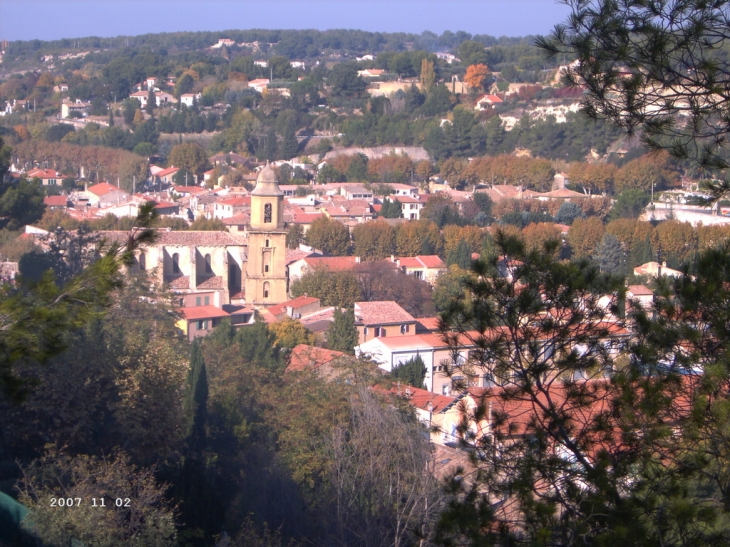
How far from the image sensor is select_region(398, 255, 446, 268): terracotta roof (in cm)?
2969

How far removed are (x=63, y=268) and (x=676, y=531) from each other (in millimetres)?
18439

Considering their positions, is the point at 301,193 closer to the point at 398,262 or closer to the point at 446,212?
the point at 446,212

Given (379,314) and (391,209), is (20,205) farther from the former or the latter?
(391,209)

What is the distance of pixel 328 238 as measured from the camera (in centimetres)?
3303

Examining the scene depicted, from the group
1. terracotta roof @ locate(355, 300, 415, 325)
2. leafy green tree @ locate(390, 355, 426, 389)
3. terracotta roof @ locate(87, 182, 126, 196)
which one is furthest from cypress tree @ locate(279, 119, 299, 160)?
leafy green tree @ locate(390, 355, 426, 389)

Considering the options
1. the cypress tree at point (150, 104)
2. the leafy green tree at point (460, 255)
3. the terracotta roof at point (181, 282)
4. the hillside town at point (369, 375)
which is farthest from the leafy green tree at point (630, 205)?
the cypress tree at point (150, 104)

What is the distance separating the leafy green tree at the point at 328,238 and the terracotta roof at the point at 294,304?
8470mm

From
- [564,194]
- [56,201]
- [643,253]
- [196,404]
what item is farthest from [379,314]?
[564,194]

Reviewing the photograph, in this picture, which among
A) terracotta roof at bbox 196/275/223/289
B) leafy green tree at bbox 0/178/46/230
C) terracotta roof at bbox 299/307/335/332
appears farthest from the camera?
terracotta roof at bbox 196/275/223/289

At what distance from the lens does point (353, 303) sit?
2419 cm

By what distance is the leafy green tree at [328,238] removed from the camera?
1296 inches

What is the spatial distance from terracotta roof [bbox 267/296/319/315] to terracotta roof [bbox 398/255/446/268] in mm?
5990

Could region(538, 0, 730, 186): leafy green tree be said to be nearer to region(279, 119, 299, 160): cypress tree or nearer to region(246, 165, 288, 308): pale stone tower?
region(246, 165, 288, 308): pale stone tower

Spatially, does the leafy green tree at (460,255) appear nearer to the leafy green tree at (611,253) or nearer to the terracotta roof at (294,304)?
the leafy green tree at (611,253)
